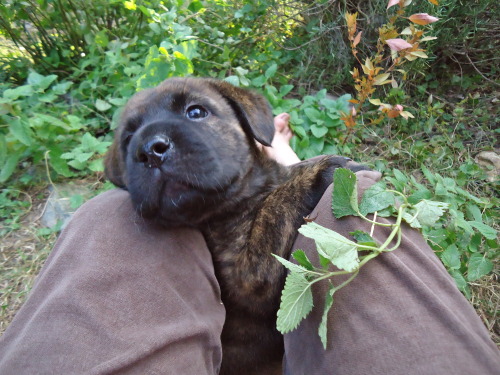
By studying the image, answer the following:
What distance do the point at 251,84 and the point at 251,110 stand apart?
1292mm

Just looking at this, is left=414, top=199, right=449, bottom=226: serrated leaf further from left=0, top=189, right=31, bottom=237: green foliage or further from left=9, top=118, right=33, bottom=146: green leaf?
left=0, top=189, right=31, bottom=237: green foliage

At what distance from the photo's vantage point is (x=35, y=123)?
274 centimetres

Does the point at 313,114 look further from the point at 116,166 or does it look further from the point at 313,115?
the point at 116,166

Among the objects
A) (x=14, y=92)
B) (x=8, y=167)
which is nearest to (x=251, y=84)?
(x=14, y=92)

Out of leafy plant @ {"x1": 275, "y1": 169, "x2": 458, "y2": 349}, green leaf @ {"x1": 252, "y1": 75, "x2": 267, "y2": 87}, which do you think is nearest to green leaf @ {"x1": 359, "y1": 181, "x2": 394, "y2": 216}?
leafy plant @ {"x1": 275, "y1": 169, "x2": 458, "y2": 349}

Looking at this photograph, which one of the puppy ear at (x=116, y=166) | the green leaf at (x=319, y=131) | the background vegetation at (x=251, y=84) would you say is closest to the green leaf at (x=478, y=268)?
the background vegetation at (x=251, y=84)

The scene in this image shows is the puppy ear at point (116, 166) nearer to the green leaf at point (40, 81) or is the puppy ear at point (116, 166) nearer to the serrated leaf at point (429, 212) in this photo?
the green leaf at point (40, 81)

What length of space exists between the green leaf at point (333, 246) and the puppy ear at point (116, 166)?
4.21ft

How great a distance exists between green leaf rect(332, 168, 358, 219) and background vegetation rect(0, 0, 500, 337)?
1.00 metres

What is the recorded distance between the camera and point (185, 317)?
1434 millimetres

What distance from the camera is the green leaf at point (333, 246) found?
1.08m

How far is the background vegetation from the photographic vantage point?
263 cm

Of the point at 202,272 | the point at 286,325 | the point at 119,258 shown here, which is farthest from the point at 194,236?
the point at 286,325

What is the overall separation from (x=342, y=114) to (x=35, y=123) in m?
2.37
